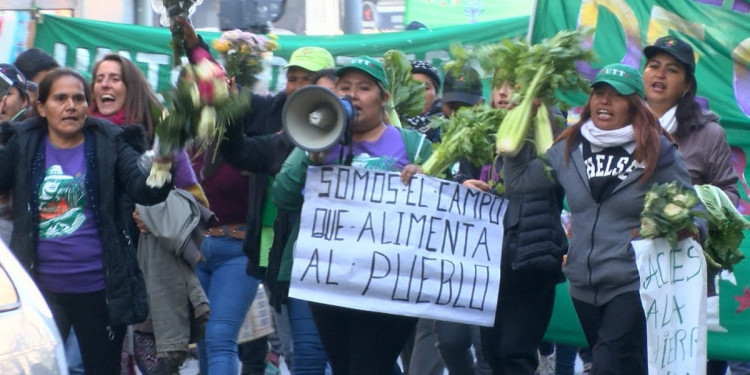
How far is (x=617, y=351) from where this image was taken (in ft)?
20.6

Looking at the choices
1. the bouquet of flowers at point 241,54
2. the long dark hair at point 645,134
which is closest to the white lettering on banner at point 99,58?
the bouquet of flowers at point 241,54

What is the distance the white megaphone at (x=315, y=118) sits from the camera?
5984 mm

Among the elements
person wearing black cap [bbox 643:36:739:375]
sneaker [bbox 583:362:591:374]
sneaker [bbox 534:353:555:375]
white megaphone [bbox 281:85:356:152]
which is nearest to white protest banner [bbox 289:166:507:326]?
white megaphone [bbox 281:85:356:152]

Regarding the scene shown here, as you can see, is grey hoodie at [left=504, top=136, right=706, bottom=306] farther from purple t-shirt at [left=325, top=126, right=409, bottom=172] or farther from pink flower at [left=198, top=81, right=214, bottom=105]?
pink flower at [left=198, top=81, right=214, bottom=105]

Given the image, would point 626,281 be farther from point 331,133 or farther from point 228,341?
point 228,341

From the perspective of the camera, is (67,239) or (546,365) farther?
(546,365)

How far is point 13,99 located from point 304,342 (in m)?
2.65

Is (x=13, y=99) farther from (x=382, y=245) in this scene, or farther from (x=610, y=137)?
(x=610, y=137)

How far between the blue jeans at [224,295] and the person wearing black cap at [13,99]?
5.51 ft

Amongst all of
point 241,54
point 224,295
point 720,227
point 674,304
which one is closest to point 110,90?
point 241,54

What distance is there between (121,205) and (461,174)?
1884 mm

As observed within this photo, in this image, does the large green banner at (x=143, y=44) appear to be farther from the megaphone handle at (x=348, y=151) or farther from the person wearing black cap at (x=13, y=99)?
the megaphone handle at (x=348, y=151)

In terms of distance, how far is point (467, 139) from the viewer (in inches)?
243

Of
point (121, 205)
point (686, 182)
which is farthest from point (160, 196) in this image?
point (686, 182)
